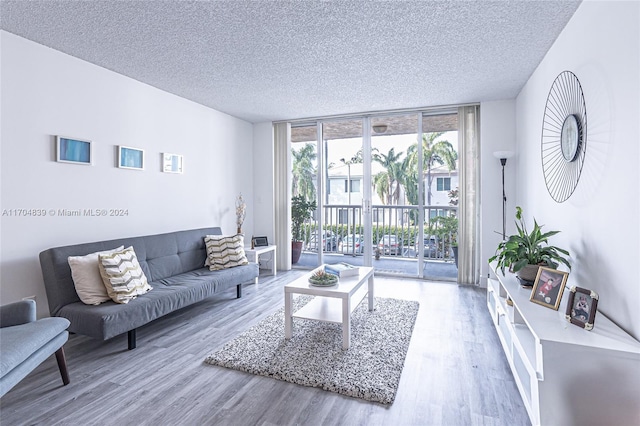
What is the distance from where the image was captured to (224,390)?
6.58 ft

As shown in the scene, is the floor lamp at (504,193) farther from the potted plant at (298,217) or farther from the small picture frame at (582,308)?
the potted plant at (298,217)

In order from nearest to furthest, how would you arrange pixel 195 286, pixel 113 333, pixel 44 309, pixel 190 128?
pixel 113 333
pixel 44 309
pixel 195 286
pixel 190 128

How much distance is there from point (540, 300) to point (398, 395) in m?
1.04

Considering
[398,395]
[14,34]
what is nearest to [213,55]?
[14,34]

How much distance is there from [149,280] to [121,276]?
2.00 ft

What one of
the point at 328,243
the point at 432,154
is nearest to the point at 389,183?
the point at 432,154

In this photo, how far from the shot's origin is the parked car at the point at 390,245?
18.6 ft

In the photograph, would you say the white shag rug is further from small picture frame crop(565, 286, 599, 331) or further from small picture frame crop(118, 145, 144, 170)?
small picture frame crop(118, 145, 144, 170)

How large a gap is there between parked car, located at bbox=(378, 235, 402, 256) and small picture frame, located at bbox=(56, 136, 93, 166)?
4.33 meters

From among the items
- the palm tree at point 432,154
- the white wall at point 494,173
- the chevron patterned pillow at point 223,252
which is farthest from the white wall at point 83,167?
the white wall at point 494,173

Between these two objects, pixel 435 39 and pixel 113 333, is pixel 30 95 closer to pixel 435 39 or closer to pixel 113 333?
pixel 113 333

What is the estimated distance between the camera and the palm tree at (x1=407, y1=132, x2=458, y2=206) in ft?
15.0

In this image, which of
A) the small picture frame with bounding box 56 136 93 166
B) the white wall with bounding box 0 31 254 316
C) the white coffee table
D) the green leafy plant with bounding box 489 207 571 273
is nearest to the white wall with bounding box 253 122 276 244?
the white wall with bounding box 0 31 254 316

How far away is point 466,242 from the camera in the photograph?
4414 mm
